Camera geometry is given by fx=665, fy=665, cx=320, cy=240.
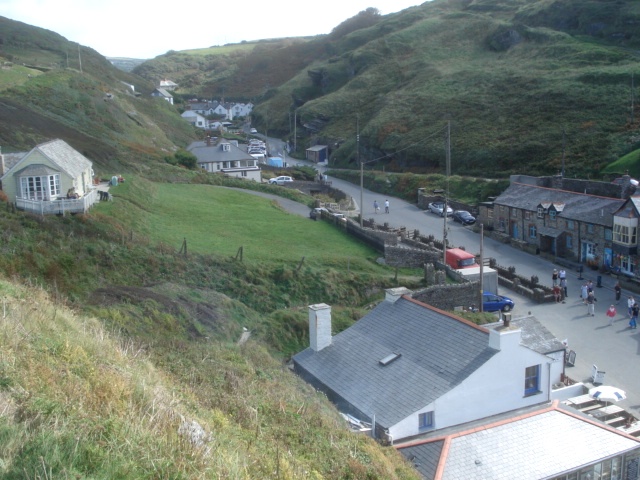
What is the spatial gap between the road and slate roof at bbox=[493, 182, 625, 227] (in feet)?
9.63

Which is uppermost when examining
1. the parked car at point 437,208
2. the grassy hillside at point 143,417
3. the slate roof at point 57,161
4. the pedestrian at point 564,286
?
the slate roof at point 57,161

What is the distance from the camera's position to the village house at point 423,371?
15.5 m

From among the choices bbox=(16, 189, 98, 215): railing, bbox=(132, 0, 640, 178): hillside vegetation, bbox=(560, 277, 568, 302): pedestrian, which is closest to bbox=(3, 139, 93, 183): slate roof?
bbox=(16, 189, 98, 215): railing

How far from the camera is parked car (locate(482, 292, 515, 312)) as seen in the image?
28.7 metres

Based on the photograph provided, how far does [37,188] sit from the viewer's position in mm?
27609

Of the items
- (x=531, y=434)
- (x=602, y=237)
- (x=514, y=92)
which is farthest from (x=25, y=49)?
(x=531, y=434)

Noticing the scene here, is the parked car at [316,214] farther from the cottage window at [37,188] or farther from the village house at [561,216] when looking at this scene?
the cottage window at [37,188]

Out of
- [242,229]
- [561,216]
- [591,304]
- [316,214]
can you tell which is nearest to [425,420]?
[591,304]

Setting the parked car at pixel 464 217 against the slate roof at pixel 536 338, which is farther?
the parked car at pixel 464 217

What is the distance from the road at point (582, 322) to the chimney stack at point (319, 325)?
891 cm

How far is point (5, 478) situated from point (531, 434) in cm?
1256

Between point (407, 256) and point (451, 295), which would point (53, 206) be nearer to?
point (407, 256)

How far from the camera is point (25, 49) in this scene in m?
96.1

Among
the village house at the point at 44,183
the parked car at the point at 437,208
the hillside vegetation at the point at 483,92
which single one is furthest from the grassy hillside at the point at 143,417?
the hillside vegetation at the point at 483,92
